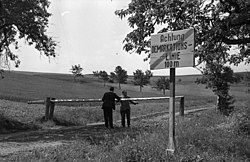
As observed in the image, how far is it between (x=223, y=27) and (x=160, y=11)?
2.11 m

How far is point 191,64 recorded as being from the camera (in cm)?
555

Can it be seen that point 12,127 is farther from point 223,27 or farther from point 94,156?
point 223,27

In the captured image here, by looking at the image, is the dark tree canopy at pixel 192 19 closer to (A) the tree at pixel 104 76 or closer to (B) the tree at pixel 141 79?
(B) the tree at pixel 141 79

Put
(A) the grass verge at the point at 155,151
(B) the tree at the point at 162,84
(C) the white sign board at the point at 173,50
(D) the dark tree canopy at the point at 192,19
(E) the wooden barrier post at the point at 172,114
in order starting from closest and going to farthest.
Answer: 1. (A) the grass verge at the point at 155,151
2. (C) the white sign board at the point at 173,50
3. (E) the wooden barrier post at the point at 172,114
4. (D) the dark tree canopy at the point at 192,19
5. (B) the tree at the point at 162,84

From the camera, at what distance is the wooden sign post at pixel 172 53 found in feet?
18.6

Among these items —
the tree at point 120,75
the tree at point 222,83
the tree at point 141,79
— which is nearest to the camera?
the tree at point 222,83

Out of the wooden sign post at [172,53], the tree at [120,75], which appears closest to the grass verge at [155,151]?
the wooden sign post at [172,53]

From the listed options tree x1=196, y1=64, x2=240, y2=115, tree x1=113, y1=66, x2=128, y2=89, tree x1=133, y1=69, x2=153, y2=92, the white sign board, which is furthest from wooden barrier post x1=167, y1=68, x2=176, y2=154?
tree x1=113, y1=66, x2=128, y2=89

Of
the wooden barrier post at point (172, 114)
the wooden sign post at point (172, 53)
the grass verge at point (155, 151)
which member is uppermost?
the wooden sign post at point (172, 53)

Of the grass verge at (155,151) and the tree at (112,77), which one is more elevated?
the tree at (112,77)

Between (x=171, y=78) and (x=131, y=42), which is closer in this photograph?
(x=171, y=78)

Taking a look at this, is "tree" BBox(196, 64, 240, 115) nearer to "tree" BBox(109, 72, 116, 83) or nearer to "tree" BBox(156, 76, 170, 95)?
"tree" BBox(156, 76, 170, 95)

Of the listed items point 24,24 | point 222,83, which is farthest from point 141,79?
point 24,24

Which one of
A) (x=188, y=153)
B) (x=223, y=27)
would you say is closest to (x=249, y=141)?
(x=188, y=153)
